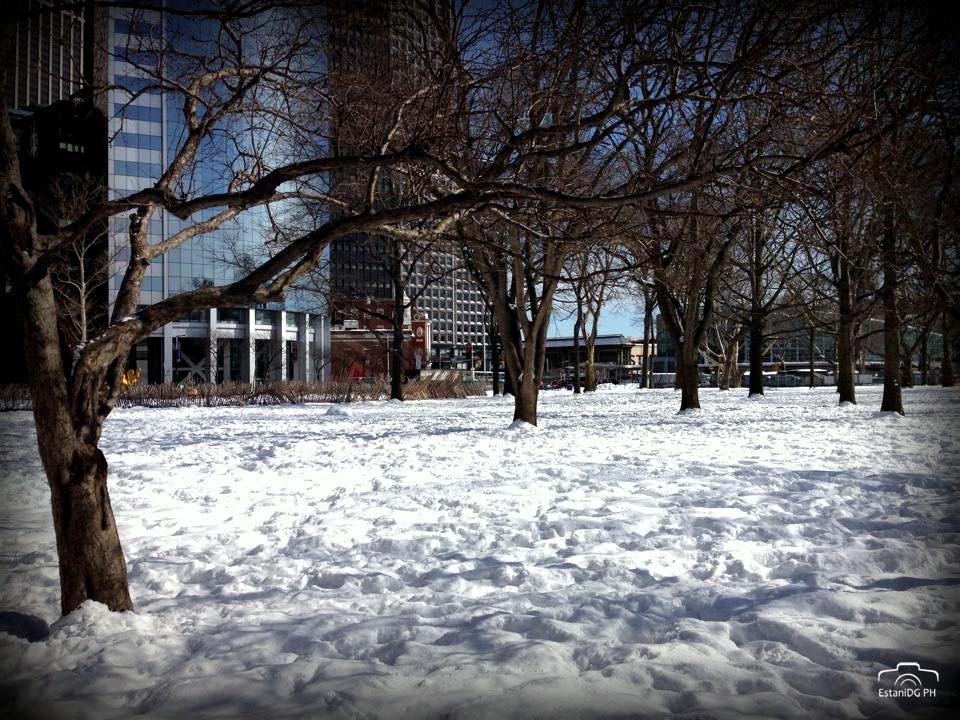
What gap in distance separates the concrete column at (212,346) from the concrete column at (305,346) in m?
8.25

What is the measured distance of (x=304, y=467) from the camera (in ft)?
29.3

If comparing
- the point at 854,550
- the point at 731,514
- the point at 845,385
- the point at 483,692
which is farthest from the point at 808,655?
the point at 845,385

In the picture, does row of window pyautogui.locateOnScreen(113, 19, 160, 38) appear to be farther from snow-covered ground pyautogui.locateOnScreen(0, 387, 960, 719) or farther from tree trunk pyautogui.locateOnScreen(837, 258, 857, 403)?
tree trunk pyautogui.locateOnScreen(837, 258, 857, 403)

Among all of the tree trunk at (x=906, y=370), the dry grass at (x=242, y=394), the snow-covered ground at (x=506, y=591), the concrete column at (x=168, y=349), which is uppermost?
the concrete column at (x=168, y=349)

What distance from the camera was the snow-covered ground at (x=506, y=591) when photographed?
8.75ft

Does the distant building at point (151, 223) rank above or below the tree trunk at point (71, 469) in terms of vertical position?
above

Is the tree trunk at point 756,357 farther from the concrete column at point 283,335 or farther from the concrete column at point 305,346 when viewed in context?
the concrete column at point 305,346

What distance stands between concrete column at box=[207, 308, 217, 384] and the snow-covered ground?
44583 mm

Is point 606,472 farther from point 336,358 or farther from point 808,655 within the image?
point 336,358

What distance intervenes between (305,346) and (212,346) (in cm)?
1072

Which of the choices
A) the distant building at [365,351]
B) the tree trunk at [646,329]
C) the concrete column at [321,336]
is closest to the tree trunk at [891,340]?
the tree trunk at [646,329]

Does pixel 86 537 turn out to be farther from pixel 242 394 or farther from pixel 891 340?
pixel 242 394

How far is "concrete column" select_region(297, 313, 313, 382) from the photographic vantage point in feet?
203

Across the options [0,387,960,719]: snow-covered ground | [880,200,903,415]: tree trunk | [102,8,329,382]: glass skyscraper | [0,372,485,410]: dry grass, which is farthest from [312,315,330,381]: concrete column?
[0,387,960,719]: snow-covered ground
